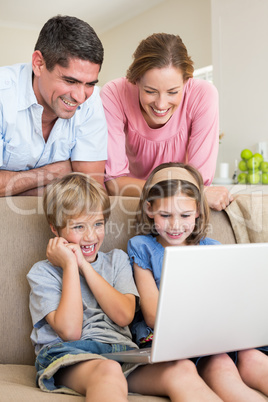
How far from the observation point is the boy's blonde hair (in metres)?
1.42

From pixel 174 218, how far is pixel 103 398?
65 centimetres

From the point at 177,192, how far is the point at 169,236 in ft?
0.47

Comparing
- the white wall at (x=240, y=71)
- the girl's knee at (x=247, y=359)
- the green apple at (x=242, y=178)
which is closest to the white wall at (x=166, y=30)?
the white wall at (x=240, y=71)

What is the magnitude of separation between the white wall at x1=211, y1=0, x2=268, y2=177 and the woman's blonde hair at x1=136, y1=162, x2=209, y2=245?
8.27 feet

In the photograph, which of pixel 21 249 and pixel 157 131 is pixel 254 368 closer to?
pixel 21 249

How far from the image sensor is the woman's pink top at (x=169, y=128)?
2006 mm

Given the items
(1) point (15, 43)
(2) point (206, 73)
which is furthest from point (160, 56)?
(1) point (15, 43)

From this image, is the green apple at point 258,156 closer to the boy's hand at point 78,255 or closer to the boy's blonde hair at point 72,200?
the boy's blonde hair at point 72,200

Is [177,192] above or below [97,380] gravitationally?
above

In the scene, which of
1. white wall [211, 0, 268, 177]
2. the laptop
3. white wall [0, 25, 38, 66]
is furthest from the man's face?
white wall [0, 25, 38, 66]

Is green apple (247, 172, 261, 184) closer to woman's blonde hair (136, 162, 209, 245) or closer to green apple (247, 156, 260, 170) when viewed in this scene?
green apple (247, 156, 260, 170)

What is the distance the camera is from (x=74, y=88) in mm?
1593

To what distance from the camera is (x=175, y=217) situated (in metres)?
1.51

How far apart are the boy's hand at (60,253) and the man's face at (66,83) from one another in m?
0.50
